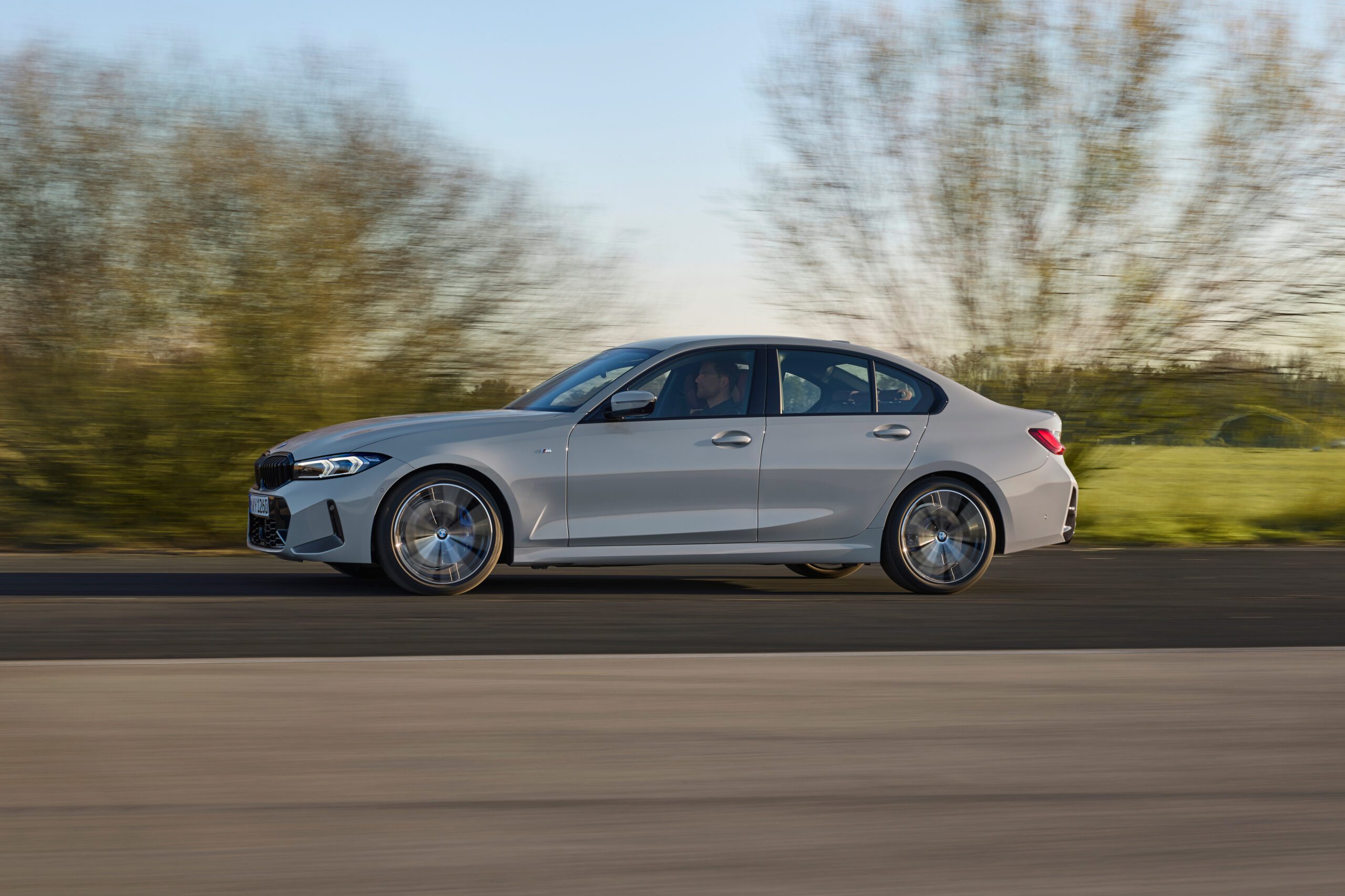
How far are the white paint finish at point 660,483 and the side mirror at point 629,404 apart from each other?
2.6 inches

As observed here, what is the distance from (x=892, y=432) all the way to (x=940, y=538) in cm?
76

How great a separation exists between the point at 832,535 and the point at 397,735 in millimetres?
4983

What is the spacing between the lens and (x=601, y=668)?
22.8 feet

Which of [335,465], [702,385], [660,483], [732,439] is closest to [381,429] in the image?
[335,465]

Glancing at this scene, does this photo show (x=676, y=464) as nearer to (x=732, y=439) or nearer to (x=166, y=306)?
(x=732, y=439)

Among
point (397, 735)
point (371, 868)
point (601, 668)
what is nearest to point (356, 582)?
point (601, 668)

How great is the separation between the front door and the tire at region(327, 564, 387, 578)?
167cm

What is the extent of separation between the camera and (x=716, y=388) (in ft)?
33.0

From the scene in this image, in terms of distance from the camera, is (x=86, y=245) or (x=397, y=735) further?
(x=86, y=245)

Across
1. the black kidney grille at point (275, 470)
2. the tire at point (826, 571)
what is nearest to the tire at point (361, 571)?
the black kidney grille at point (275, 470)

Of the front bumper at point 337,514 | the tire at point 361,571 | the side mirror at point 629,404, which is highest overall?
the side mirror at point 629,404

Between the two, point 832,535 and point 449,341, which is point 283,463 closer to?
point 832,535

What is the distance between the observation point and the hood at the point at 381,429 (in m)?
9.67

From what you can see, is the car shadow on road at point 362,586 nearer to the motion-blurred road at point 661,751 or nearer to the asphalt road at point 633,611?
the asphalt road at point 633,611
